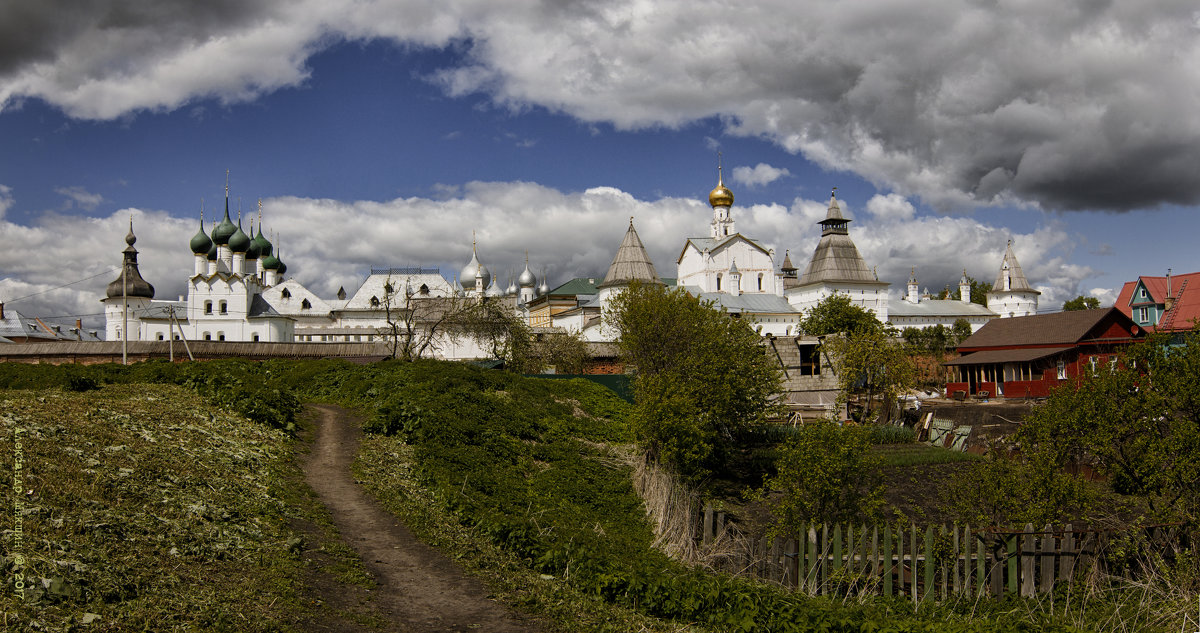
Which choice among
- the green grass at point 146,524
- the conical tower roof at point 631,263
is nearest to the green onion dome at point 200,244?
the conical tower roof at point 631,263

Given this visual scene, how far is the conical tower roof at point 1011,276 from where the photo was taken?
268 ft

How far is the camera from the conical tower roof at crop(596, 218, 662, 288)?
174 feet

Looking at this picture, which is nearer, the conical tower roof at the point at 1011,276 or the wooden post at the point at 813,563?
the wooden post at the point at 813,563

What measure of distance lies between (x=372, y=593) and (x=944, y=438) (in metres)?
→ 21.5

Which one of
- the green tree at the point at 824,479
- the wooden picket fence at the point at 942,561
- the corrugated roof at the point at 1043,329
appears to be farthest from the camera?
the corrugated roof at the point at 1043,329

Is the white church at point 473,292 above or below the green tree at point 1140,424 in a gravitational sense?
above

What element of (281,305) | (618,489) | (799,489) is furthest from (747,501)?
(281,305)

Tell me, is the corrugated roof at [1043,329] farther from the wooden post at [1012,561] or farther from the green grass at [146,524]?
the green grass at [146,524]

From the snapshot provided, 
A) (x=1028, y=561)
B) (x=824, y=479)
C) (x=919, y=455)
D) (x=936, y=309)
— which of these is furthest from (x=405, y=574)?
(x=936, y=309)

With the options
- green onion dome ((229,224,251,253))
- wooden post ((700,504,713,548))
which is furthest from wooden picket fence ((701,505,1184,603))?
green onion dome ((229,224,251,253))

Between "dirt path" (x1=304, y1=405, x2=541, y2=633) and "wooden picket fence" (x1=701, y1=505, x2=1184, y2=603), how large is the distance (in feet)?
13.7

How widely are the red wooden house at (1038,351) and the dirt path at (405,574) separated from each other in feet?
102

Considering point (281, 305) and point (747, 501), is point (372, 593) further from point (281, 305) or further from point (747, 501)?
point (281, 305)

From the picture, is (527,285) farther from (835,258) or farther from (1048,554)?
(1048,554)
